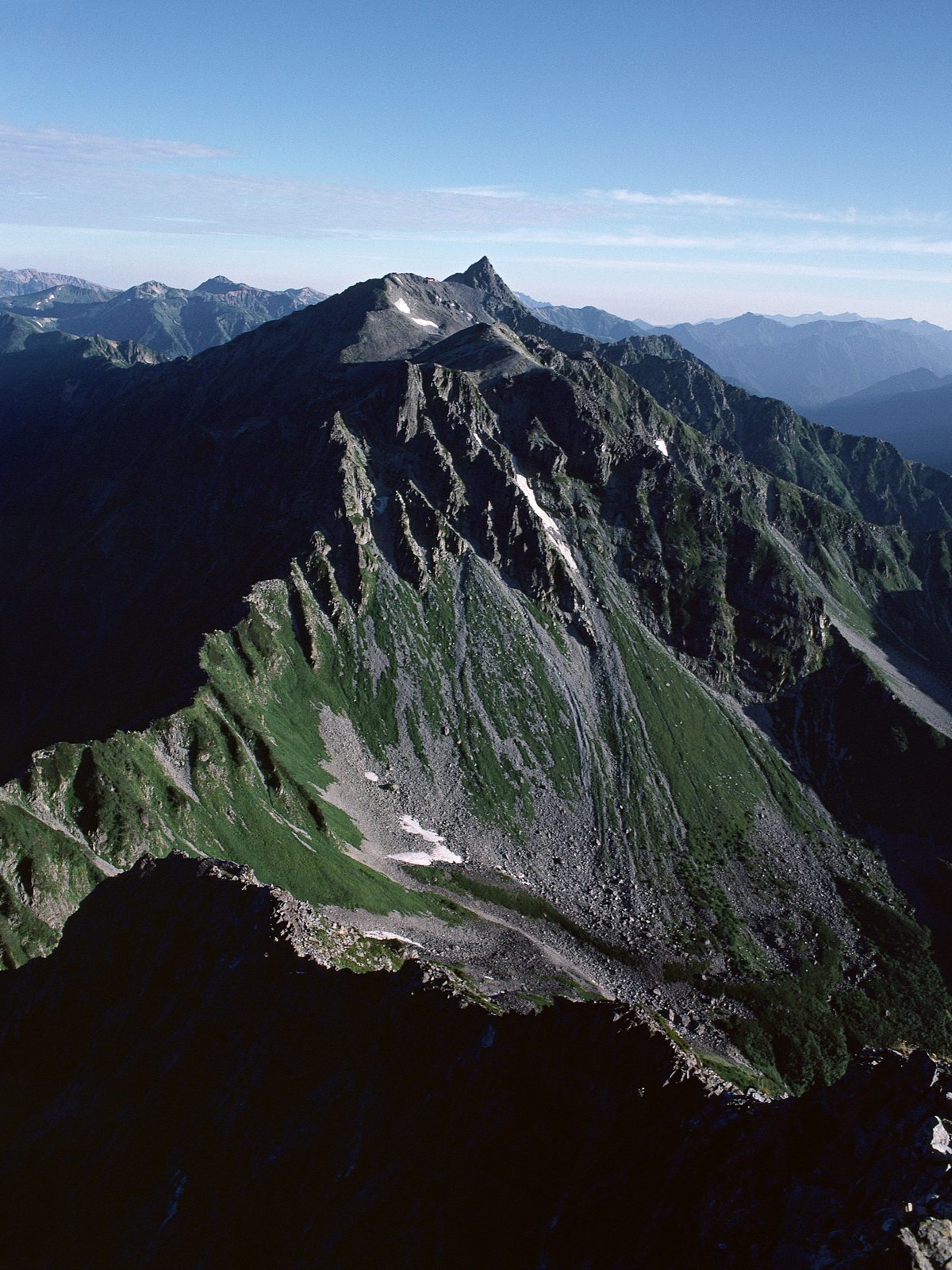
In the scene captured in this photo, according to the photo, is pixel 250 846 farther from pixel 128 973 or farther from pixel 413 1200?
pixel 413 1200

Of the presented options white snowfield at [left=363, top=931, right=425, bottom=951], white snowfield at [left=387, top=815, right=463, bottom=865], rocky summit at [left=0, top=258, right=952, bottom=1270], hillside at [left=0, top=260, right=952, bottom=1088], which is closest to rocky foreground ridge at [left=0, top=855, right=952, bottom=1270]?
rocky summit at [left=0, top=258, right=952, bottom=1270]

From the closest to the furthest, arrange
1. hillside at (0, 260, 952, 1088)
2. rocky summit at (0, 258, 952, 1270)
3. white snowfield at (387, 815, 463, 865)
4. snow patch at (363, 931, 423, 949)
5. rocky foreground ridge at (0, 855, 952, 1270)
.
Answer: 1. rocky foreground ridge at (0, 855, 952, 1270)
2. rocky summit at (0, 258, 952, 1270)
3. snow patch at (363, 931, 423, 949)
4. hillside at (0, 260, 952, 1088)
5. white snowfield at (387, 815, 463, 865)

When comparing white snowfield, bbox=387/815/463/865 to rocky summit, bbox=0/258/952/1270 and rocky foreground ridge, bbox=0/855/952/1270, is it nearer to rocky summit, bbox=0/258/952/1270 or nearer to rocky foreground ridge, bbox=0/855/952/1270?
rocky summit, bbox=0/258/952/1270

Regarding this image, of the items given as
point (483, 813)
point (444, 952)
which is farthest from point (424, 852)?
point (444, 952)

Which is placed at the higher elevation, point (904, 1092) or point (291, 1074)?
point (904, 1092)

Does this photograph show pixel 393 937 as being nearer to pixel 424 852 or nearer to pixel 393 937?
pixel 393 937

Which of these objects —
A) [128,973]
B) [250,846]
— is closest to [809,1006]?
[250,846]

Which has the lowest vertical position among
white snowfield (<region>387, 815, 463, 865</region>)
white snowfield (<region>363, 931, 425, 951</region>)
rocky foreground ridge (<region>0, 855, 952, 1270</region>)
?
white snowfield (<region>387, 815, 463, 865</region>)
